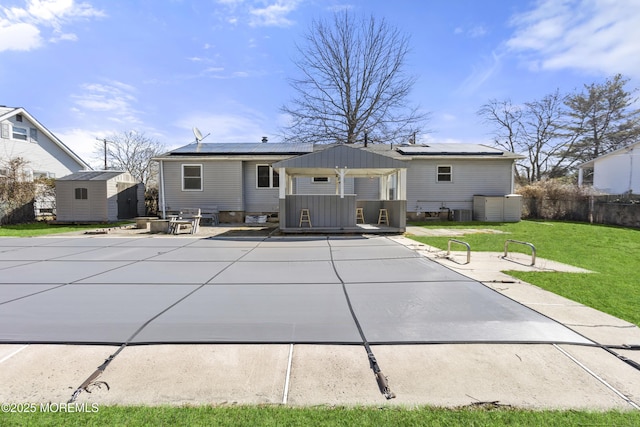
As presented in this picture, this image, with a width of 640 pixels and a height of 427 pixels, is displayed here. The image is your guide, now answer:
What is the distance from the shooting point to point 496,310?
402cm

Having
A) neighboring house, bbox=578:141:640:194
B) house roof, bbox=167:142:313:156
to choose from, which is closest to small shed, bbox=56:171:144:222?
house roof, bbox=167:142:313:156

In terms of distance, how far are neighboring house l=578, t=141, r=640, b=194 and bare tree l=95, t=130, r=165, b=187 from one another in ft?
141

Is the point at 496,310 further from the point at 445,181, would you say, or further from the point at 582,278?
the point at 445,181

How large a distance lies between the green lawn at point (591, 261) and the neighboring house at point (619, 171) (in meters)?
11.2

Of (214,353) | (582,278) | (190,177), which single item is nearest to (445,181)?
(582,278)

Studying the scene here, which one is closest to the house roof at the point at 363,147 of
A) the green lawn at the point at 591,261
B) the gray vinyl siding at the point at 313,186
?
the gray vinyl siding at the point at 313,186

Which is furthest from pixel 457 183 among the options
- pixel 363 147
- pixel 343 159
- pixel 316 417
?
pixel 316 417

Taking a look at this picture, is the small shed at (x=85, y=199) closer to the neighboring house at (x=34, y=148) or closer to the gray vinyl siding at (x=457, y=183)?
the neighboring house at (x=34, y=148)

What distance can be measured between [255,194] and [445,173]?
11032 mm

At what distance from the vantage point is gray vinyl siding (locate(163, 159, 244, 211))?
16984mm

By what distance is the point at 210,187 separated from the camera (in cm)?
1708

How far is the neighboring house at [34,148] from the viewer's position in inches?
780

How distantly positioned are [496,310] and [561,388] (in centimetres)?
170

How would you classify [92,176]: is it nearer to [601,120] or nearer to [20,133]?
[20,133]
